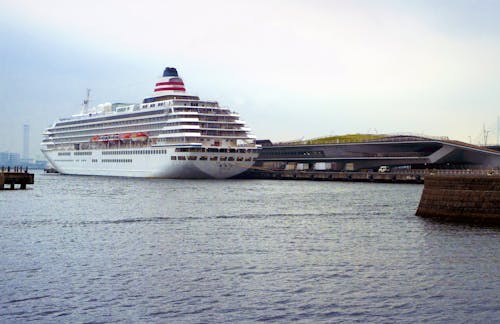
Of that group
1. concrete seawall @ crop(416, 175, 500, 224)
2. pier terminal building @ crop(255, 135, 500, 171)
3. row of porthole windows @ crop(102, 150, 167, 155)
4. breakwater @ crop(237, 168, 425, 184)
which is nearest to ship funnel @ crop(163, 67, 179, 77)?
row of porthole windows @ crop(102, 150, 167, 155)

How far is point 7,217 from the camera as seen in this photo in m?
53.3

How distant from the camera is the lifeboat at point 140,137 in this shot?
130875mm

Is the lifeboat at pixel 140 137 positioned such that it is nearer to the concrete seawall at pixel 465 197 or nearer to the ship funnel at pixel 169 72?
the ship funnel at pixel 169 72

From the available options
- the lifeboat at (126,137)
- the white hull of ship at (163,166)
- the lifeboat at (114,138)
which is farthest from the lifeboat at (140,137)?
the lifeboat at (114,138)

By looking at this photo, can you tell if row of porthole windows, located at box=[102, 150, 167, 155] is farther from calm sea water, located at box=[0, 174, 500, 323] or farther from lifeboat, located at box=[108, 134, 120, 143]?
calm sea water, located at box=[0, 174, 500, 323]

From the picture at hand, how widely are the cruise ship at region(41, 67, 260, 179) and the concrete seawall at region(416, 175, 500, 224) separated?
7353 centimetres

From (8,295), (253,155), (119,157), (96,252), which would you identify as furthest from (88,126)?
(8,295)

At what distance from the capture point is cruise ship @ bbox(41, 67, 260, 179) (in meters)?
120

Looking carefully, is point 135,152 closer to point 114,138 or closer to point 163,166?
point 114,138

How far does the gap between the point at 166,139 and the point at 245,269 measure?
94554mm

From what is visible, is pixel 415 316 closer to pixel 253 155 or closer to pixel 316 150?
pixel 253 155

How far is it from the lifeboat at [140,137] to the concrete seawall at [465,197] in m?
88.4

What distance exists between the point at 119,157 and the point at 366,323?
120970 mm

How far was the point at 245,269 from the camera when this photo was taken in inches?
1218
